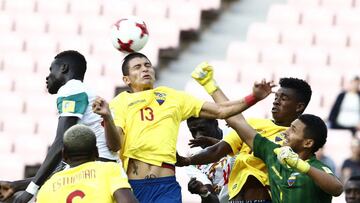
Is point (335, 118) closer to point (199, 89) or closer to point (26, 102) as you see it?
point (199, 89)

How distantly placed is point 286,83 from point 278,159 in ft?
3.14

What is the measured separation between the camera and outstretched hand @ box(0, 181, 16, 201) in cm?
898

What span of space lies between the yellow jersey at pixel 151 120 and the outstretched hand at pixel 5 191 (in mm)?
862

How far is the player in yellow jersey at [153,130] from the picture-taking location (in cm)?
914

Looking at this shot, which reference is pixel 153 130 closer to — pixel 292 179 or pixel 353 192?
pixel 292 179

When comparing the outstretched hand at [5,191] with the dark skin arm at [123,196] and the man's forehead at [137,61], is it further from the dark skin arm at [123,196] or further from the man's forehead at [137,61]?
the dark skin arm at [123,196]

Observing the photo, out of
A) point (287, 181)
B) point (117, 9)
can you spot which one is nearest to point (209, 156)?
point (287, 181)

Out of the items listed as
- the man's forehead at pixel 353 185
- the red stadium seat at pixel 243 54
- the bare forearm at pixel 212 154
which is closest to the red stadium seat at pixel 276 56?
the red stadium seat at pixel 243 54

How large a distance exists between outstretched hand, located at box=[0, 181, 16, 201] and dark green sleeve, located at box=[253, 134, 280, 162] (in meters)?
1.83

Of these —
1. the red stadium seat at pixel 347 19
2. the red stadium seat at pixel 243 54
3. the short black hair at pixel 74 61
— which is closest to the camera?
the short black hair at pixel 74 61

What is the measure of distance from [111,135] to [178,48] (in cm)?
1000

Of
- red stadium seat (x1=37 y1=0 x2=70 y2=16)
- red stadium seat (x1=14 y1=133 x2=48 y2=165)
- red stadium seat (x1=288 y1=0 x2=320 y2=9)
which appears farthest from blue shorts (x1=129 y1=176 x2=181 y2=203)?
red stadium seat (x1=37 y1=0 x2=70 y2=16)

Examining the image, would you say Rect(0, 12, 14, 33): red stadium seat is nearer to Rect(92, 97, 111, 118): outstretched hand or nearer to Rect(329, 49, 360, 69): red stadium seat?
Rect(329, 49, 360, 69): red stadium seat

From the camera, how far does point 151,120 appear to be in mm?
9195
